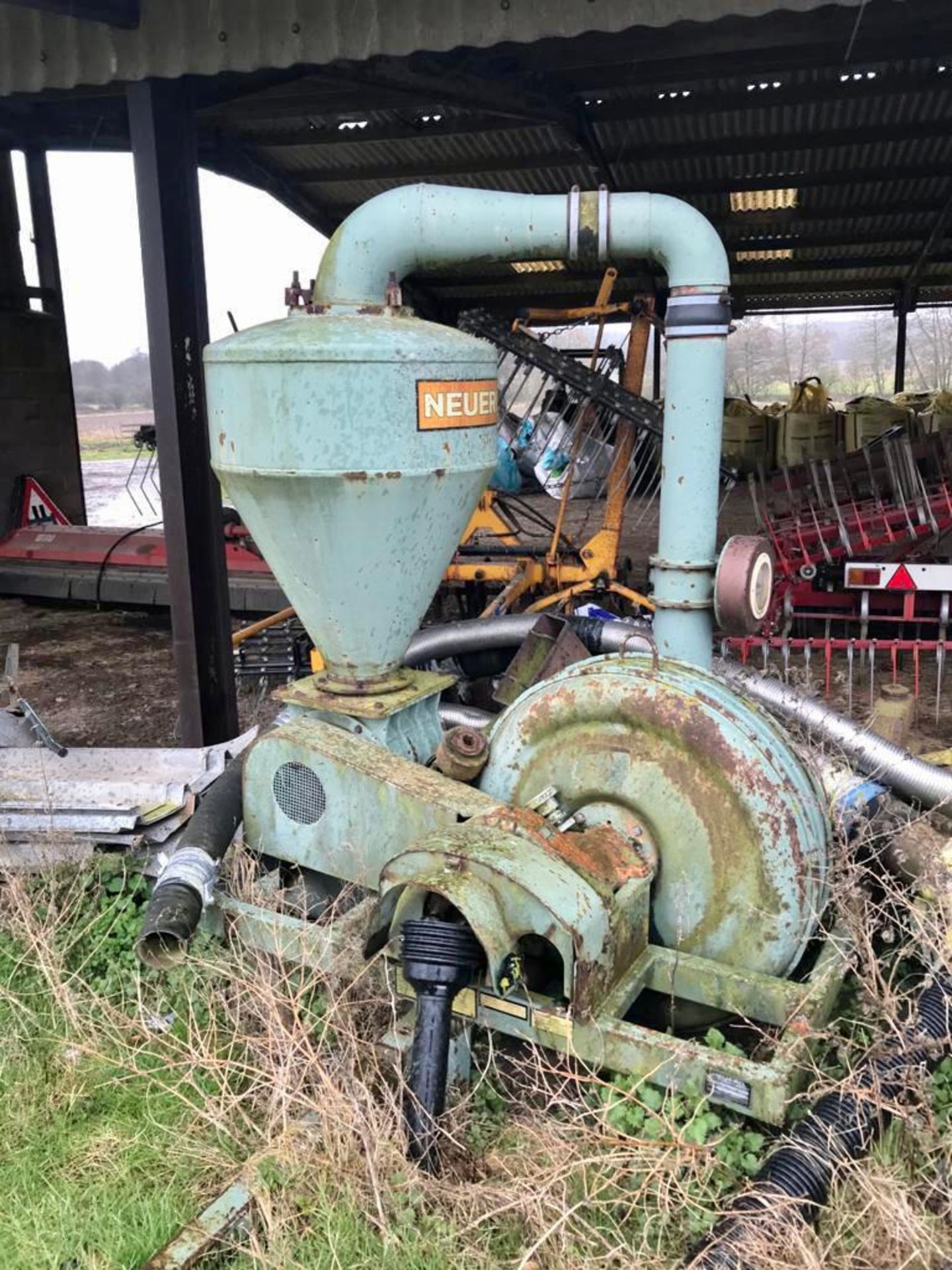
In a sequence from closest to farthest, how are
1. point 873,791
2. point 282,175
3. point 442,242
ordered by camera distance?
point 442,242 → point 873,791 → point 282,175

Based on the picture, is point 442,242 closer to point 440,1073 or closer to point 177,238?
point 177,238

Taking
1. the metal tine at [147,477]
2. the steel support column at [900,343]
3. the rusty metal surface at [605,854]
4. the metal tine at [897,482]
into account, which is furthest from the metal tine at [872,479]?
the steel support column at [900,343]

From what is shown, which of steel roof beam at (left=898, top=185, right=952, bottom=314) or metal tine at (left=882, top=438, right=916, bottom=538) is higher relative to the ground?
steel roof beam at (left=898, top=185, right=952, bottom=314)

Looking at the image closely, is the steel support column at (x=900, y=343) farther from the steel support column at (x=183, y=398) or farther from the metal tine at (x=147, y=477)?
the steel support column at (x=183, y=398)

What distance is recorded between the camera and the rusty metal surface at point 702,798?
7.38 ft

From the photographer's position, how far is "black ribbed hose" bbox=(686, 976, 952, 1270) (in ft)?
5.62

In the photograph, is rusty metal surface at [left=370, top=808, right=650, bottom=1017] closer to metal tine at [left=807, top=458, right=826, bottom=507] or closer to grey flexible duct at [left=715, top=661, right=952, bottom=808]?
grey flexible duct at [left=715, top=661, right=952, bottom=808]

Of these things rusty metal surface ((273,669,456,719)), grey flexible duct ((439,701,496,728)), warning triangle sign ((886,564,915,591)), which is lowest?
grey flexible duct ((439,701,496,728))

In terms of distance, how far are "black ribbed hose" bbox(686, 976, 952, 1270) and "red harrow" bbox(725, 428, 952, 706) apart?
124 inches

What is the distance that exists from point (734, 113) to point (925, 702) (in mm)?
5787

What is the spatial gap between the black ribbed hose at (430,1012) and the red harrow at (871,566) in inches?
136

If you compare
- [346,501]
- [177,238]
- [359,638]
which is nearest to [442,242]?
[346,501]

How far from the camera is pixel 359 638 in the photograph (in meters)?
2.71

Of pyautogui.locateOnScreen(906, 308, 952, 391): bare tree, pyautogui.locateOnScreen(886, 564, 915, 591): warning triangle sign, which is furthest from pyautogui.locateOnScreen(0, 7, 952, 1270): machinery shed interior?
pyautogui.locateOnScreen(906, 308, 952, 391): bare tree
